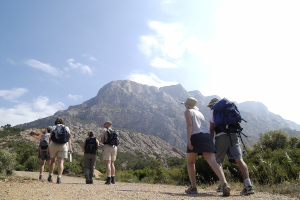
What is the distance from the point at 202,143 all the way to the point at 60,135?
3.55m

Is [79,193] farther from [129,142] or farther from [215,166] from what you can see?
[129,142]

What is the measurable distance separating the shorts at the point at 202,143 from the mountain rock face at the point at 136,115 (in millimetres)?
84056

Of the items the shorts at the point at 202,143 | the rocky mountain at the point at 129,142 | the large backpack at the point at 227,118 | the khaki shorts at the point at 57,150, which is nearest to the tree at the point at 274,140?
the large backpack at the point at 227,118

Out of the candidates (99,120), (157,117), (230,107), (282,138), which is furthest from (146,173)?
(157,117)

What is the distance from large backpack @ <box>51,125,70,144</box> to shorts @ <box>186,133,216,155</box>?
3.28 metres

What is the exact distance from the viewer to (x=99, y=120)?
311 feet

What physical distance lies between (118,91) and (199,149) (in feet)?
399

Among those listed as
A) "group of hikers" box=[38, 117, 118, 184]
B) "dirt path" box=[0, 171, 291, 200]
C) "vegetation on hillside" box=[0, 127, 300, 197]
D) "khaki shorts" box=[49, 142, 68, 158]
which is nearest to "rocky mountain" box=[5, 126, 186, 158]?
"vegetation on hillside" box=[0, 127, 300, 197]

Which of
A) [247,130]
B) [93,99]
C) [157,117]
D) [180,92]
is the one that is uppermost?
[180,92]

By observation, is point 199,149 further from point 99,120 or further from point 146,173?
point 99,120

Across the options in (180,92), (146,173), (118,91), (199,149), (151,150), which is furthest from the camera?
(180,92)

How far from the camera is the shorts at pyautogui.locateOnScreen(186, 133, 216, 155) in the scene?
130 inches

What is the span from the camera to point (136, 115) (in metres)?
107

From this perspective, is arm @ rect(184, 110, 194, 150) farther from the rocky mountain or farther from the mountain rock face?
the mountain rock face
